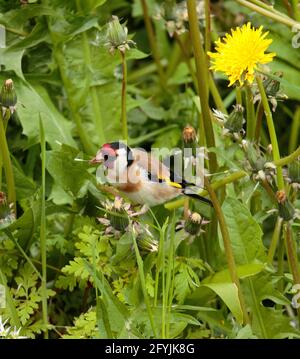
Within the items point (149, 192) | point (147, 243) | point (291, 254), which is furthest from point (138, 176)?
point (291, 254)

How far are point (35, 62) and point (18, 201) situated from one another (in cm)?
48

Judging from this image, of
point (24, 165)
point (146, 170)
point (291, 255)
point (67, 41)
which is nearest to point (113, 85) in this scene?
point (67, 41)

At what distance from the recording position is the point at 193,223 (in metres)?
1.91

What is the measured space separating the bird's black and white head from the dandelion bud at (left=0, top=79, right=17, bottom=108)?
0.74ft

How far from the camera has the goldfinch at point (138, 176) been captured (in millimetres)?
1866

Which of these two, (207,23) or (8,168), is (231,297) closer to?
(8,168)

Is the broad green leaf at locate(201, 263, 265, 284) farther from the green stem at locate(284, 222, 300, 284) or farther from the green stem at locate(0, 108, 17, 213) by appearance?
the green stem at locate(0, 108, 17, 213)

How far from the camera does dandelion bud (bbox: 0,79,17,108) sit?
1.89m

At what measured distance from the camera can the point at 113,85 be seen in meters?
2.54

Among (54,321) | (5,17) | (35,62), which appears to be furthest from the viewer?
(35,62)

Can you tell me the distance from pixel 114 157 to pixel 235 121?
265mm

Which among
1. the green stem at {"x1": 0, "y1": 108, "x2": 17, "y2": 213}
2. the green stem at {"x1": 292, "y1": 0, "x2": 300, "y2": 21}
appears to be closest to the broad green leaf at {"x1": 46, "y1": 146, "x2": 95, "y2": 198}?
the green stem at {"x1": 0, "y1": 108, "x2": 17, "y2": 213}

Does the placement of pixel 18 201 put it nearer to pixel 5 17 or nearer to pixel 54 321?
pixel 54 321
